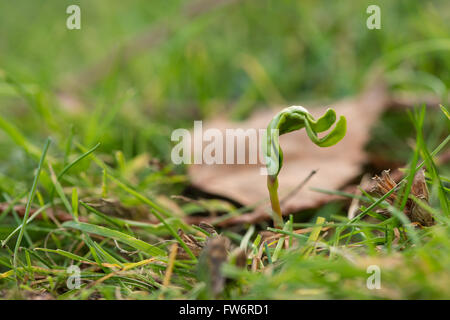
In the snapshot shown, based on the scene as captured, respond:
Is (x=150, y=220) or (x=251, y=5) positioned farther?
(x=251, y=5)

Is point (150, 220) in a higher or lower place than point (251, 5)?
lower

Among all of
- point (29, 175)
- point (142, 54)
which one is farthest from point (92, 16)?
point (29, 175)

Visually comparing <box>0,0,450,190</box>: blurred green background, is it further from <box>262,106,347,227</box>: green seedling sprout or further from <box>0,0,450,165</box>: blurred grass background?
<box>262,106,347,227</box>: green seedling sprout

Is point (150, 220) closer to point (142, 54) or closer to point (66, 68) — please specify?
point (142, 54)

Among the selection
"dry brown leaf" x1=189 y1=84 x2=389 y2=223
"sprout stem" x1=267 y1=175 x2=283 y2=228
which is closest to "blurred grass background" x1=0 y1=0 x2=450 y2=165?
"dry brown leaf" x1=189 y1=84 x2=389 y2=223

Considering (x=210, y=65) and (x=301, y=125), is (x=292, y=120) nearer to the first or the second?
(x=301, y=125)

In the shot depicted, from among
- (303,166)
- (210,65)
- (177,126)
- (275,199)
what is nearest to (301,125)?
(275,199)

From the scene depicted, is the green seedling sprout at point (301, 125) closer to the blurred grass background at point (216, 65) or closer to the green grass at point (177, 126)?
the green grass at point (177, 126)

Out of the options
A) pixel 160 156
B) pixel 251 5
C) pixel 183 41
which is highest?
pixel 251 5
